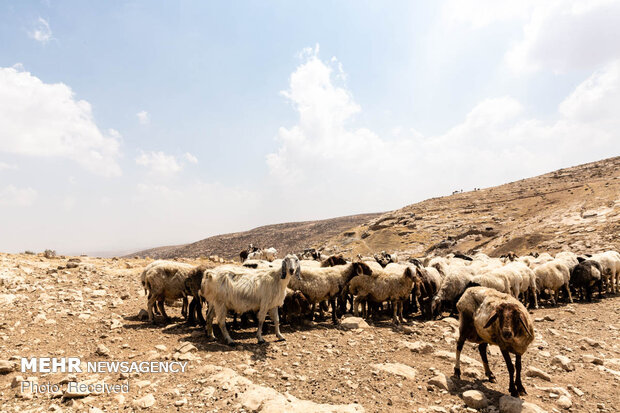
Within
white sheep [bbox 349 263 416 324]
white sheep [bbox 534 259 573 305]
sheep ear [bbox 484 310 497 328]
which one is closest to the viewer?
sheep ear [bbox 484 310 497 328]

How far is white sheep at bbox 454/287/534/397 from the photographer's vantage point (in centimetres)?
537

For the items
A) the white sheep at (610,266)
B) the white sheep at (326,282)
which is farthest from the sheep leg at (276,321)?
the white sheep at (610,266)

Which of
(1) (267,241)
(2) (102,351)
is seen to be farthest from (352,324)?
(1) (267,241)

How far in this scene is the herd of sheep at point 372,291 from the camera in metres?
5.77

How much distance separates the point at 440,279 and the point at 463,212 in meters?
47.8

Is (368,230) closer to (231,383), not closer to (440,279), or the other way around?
(440,279)

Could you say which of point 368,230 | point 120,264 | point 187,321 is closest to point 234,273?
point 187,321

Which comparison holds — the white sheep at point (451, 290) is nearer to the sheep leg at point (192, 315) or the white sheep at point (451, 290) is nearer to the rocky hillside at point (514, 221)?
the sheep leg at point (192, 315)

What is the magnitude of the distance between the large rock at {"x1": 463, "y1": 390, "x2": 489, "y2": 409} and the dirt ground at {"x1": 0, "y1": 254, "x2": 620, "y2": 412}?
117 millimetres

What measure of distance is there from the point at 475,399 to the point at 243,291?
5.60 metres

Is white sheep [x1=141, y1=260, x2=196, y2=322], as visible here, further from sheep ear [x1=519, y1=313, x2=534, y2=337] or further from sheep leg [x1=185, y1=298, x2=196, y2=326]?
sheep ear [x1=519, y1=313, x2=534, y2=337]

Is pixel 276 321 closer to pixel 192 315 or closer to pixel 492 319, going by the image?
pixel 192 315

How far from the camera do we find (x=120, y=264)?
18.3 m

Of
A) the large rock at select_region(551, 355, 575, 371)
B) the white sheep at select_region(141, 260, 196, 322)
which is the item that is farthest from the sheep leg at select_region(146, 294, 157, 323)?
the large rock at select_region(551, 355, 575, 371)
